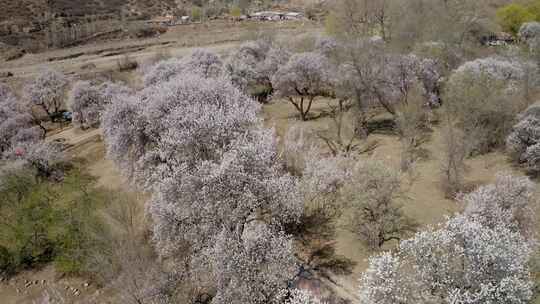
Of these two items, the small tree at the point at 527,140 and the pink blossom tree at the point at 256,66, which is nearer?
the small tree at the point at 527,140

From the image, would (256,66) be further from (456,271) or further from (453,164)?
(456,271)

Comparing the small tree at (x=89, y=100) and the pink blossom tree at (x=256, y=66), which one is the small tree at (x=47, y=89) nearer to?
the small tree at (x=89, y=100)

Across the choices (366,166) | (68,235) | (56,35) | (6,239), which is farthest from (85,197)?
(56,35)

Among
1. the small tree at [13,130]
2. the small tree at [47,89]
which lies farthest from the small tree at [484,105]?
the small tree at [47,89]

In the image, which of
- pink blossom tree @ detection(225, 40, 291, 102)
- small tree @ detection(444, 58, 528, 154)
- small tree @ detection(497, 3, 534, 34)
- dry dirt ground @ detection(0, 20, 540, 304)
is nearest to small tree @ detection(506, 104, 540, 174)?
dry dirt ground @ detection(0, 20, 540, 304)

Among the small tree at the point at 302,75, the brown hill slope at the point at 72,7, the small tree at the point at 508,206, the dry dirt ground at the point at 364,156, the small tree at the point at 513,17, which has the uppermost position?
the brown hill slope at the point at 72,7

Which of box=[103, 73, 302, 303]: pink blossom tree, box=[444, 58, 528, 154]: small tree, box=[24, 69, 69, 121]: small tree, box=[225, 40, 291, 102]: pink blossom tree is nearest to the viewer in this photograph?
box=[103, 73, 302, 303]: pink blossom tree

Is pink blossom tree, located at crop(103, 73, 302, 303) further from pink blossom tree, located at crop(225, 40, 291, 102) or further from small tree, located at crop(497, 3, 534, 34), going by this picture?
small tree, located at crop(497, 3, 534, 34)

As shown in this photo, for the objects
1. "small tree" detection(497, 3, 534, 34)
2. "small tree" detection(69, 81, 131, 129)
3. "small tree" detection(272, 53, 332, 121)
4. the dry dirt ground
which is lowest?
the dry dirt ground

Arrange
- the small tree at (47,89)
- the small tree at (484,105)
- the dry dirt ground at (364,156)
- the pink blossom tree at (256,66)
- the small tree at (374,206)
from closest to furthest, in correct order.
Result: the dry dirt ground at (364,156), the small tree at (374,206), the small tree at (484,105), the pink blossom tree at (256,66), the small tree at (47,89)

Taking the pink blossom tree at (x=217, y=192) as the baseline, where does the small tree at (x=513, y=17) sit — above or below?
above

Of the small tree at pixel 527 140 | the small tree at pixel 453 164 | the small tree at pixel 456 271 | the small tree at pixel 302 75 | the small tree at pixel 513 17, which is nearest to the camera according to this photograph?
the small tree at pixel 456 271
